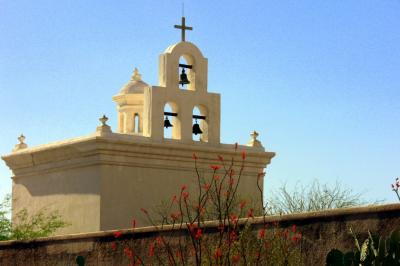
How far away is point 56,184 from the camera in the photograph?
84.6ft

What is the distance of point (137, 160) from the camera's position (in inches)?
971

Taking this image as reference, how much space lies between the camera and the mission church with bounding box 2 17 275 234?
24.3 metres

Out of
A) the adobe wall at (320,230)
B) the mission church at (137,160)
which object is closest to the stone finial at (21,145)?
the mission church at (137,160)

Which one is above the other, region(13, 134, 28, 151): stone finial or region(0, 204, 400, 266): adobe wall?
region(13, 134, 28, 151): stone finial

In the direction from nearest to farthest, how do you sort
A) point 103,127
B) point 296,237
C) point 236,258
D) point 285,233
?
point 236,258 < point 285,233 < point 296,237 < point 103,127

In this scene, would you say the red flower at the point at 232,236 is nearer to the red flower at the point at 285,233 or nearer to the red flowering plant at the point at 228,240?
the red flowering plant at the point at 228,240

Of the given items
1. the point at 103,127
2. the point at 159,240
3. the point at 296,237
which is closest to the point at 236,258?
the point at 296,237

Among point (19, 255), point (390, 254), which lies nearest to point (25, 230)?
point (19, 255)

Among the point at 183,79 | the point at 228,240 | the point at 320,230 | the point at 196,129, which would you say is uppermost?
the point at 183,79

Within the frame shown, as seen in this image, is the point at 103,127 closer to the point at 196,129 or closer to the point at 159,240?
the point at 196,129

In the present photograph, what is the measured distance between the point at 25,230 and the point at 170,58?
5.37 meters

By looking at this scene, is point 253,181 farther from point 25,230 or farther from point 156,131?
point 25,230

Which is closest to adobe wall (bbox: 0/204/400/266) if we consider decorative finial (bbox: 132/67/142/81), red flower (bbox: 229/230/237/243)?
red flower (bbox: 229/230/237/243)

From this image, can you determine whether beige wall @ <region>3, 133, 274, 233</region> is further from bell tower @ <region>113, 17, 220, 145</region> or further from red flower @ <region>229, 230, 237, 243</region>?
red flower @ <region>229, 230, 237, 243</region>
